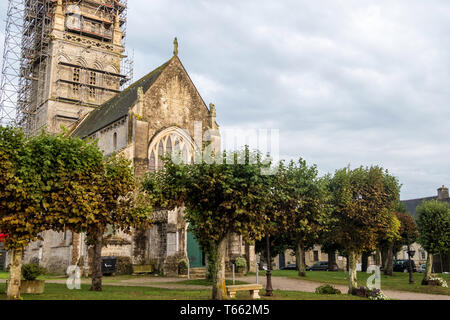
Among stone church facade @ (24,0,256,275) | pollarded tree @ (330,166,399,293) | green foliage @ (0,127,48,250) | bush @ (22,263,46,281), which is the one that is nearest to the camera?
green foliage @ (0,127,48,250)

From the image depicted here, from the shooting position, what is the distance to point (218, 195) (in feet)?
52.6

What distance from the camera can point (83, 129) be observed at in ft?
140

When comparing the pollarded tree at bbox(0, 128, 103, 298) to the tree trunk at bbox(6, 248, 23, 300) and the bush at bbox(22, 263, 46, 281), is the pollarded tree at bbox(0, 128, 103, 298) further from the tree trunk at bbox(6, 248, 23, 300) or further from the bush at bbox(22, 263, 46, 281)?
the bush at bbox(22, 263, 46, 281)

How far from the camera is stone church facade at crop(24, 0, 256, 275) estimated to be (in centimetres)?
2919

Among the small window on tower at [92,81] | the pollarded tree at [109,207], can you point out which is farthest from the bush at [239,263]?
the small window on tower at [92,81]

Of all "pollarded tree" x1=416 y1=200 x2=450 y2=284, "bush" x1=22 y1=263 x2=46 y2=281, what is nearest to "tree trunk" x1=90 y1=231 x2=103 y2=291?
"bush" x1=22 y1=263 x2=46 y2=281

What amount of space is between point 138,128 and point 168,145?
3245mm

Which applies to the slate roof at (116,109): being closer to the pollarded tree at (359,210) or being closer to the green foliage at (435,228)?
the pollarded tree at (359,210)

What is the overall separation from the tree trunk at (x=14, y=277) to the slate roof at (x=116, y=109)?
18.2 m

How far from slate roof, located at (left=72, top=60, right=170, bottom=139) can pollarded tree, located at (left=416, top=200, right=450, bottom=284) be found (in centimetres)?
2278

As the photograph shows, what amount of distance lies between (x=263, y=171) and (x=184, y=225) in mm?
12519

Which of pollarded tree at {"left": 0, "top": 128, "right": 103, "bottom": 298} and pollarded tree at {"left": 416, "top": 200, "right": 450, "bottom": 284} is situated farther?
pollarded tree at {"left": 416, "top": 200, "right": 450, "bottom": 284}

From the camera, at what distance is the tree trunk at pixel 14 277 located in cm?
1454
